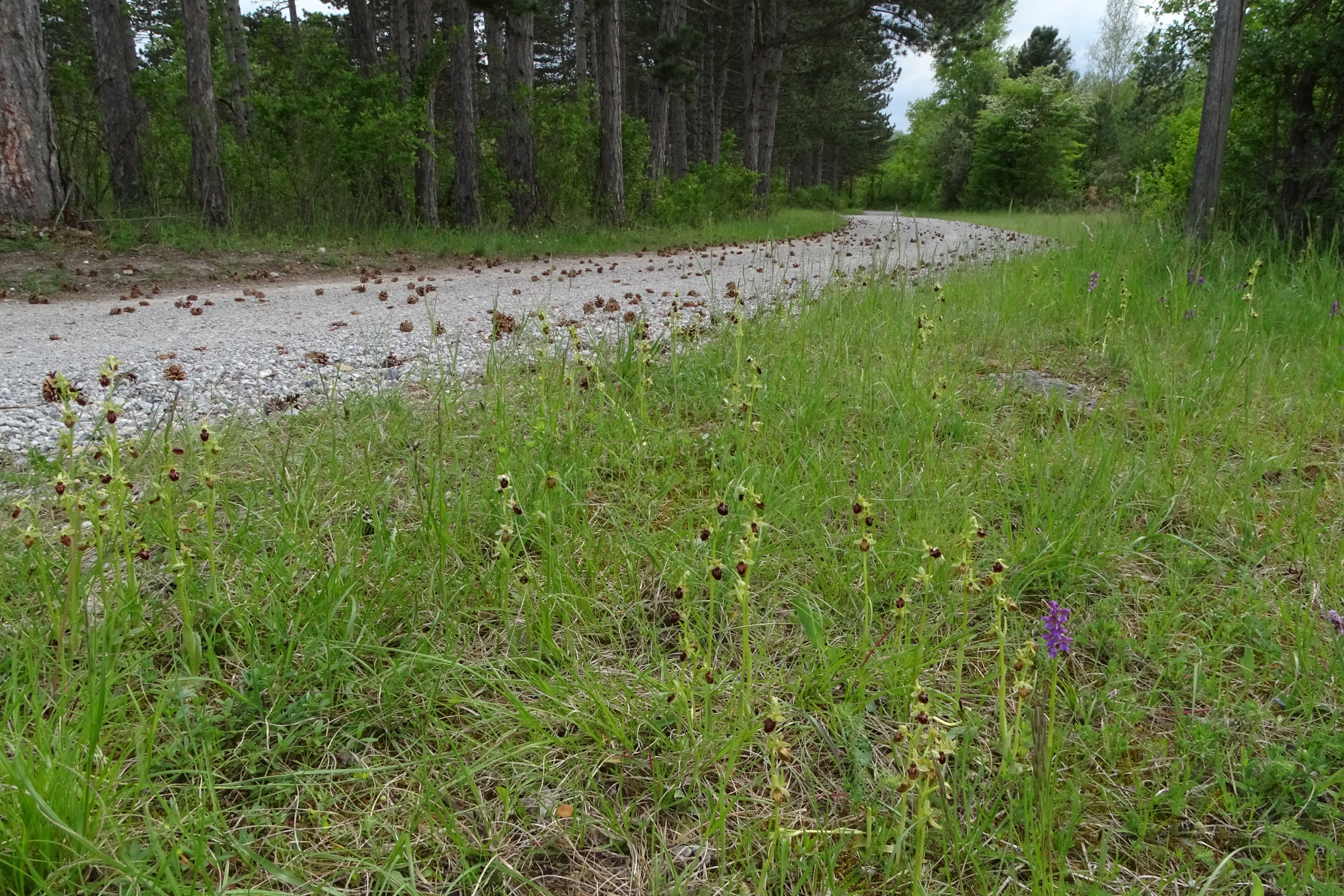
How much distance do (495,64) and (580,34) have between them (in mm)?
8311

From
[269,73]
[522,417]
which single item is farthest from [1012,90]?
[522,417]

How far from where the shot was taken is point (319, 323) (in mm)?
5301

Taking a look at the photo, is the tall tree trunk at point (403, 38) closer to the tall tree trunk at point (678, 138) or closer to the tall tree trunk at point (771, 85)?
the tall tree trunk at point (678, 138)

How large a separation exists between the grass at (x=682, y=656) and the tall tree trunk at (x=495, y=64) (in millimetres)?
13609

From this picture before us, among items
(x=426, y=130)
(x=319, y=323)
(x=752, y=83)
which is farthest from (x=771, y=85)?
(x=319, y=323)

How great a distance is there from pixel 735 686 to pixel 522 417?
163 cm

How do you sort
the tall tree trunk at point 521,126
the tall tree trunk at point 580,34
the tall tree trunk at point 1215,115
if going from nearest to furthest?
the tall tree trunk at point 1215,115 → the tall tree trunk at point 521,126 → the tall tree trunk at point 580,34

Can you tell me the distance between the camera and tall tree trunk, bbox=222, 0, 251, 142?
12953 millimetres

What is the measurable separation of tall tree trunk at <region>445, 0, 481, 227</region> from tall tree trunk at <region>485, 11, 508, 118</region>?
31.4 inches

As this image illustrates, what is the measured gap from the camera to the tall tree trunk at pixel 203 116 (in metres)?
9.53

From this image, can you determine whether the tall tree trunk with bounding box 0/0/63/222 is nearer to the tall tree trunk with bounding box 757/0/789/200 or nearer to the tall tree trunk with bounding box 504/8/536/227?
the tall tree trunk with bounding box 504/8/536/227

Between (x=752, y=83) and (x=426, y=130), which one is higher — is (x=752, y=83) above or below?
above

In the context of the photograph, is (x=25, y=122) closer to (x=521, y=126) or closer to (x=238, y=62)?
(x=238, y=62)

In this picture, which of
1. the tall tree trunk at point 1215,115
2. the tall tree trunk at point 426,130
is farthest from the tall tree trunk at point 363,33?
the tall tree trunk at point 1215,115
